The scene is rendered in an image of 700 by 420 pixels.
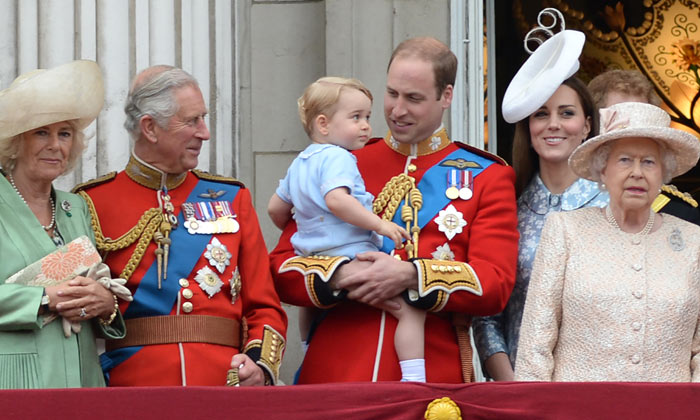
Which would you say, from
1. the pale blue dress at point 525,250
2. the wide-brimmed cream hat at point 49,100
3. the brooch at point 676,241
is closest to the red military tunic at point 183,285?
the wide-brimmed cream hat at point 49,100

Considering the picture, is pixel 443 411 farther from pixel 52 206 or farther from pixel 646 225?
pixel 52 206

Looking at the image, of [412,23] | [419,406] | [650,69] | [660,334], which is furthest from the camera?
[650,69]

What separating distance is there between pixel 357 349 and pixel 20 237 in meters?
1.04

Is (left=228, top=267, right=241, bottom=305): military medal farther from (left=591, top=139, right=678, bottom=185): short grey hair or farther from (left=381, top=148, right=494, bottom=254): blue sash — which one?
(left=591, top=139, right=678, bottom=185): short grey hair

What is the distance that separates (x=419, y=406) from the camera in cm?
372

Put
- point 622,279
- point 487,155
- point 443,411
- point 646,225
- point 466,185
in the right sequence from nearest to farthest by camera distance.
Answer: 1. point 443,411
2. point 622,279
3. point 646,225
4. point 466,185
5. point 487,155

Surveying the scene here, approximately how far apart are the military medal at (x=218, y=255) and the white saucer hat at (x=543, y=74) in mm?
1028

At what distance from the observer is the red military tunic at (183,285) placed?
433cm

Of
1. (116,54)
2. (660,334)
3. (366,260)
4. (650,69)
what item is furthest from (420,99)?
(650,69)

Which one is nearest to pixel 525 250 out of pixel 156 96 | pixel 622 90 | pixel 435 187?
pixel 435 187

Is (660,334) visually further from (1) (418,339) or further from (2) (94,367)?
(2) (94,367)

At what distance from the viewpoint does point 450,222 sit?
4.55m

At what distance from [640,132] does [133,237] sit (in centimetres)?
151

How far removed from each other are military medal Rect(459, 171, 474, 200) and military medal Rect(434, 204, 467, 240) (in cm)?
5
